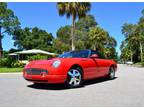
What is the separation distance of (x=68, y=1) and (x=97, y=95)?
25.3 m

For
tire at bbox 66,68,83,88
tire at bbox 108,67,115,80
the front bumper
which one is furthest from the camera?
tire at bbox 108,67,115,80

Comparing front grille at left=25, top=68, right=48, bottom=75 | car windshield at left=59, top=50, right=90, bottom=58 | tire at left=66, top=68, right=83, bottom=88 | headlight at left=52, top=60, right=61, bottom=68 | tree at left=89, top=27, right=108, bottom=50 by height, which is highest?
tree at left=89, top=27, right=108, bottom=50

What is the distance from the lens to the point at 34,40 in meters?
80.1

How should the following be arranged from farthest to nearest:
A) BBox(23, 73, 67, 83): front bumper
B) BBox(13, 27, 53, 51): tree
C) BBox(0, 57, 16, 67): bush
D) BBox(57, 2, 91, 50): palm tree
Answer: BBox(13, 27, 53, 51): tree
BBox(57, 2, 91, 50): palm tree
BBox(0, 57, 16, 67): bush
BBox(23, 73, 67, 83): front bumper

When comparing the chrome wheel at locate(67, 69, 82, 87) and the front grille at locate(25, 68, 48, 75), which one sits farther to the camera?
the chrome wheel at locate(67, 69, 82, 87)

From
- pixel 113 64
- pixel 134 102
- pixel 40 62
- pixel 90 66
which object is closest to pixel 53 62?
pixel 40 62

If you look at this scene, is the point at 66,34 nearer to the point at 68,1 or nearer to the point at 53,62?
the point at 68,1

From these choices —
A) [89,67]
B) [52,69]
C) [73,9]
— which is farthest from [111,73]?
[73,9]

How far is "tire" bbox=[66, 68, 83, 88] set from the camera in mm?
10078

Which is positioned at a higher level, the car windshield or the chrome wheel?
the car windshield

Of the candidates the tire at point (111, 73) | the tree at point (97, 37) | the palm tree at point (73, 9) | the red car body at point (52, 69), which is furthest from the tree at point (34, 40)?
the red car body at point (52, 69)

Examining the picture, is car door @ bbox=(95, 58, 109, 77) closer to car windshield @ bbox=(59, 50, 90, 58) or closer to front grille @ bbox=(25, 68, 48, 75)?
car windshield @ bbox=(59, 50, 90, 58)

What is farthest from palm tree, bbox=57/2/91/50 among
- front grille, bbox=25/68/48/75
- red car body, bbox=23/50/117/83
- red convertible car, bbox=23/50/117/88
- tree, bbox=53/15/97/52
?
tree, bbox=53/15/97/52

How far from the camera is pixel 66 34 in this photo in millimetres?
73000
